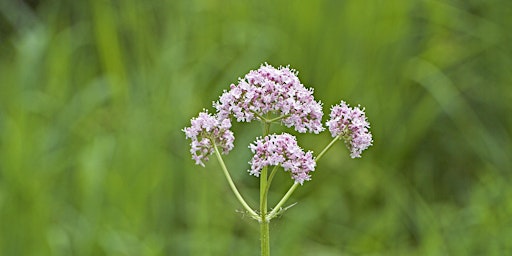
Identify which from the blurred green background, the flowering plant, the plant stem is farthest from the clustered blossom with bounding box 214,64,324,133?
the blurred green background

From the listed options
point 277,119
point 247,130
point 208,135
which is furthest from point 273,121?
point 247,130

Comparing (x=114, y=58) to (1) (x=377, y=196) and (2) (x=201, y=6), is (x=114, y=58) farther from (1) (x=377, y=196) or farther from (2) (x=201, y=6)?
(1) (x=377, y=196)

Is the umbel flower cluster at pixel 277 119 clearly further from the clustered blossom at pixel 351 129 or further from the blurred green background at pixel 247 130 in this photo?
the blurred green background at pixel 247 130

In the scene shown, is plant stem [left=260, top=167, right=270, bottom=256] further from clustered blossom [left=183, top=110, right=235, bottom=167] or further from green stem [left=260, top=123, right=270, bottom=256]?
clustered blossom [left=183, top=110, right=235, bottom=167]

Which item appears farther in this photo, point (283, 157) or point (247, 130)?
point (247, 130)

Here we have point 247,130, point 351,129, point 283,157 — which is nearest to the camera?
point 283,157

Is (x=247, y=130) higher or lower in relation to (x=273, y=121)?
higher

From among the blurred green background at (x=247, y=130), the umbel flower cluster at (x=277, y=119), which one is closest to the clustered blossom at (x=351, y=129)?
the umbel flower cluster at (x=277, y=119)

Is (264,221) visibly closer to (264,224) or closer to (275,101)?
(264,224)

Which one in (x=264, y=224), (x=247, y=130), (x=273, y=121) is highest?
(x=247, y=130)
